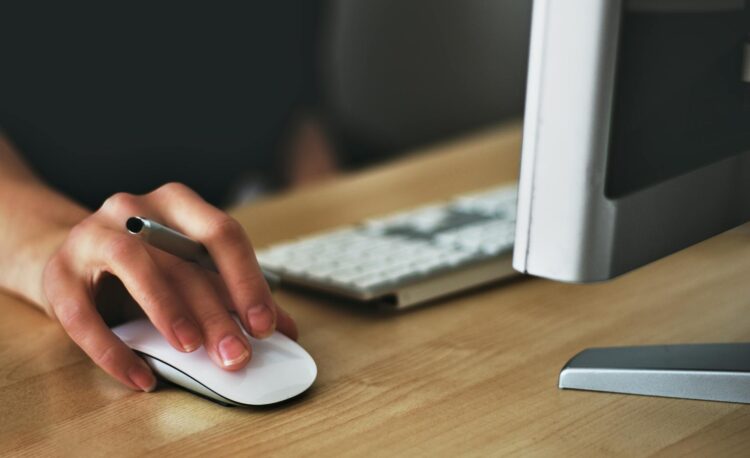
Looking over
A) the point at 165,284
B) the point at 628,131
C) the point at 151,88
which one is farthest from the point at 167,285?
the point at 151,88

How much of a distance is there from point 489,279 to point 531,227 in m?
0.30

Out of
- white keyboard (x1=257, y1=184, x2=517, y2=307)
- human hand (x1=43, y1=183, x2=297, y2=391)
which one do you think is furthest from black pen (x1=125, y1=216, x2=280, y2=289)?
white keyboard (x1=257, y1=184, x2=517, y2=307)

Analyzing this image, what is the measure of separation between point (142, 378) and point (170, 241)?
0.09 metres

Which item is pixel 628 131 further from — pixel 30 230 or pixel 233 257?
pixel 30 230

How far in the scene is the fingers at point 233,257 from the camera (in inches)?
25.5

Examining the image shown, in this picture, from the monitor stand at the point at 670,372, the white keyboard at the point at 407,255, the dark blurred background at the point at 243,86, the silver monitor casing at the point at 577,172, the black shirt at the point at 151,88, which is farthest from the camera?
the black shirt at the point at 151,88

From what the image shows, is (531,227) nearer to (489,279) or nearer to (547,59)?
(547,59)

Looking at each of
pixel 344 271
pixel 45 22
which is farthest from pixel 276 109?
pixel 344 271

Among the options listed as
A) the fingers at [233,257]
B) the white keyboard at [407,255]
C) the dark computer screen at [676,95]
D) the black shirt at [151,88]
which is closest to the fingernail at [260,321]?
the fingers at [233,257]

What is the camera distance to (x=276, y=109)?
101 inches

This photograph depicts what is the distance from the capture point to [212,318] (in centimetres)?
64

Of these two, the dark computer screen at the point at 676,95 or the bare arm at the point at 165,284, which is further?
the bare arm at the point at 165,284

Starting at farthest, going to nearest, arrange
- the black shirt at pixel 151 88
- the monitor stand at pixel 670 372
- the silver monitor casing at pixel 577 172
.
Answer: the black shirt at pixel 151 88 → the monitor stand at pixel 670 372 → the silver monitor casing at pixel 577 172

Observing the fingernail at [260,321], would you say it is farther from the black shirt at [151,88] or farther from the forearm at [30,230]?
the black shirt at [151,88]
